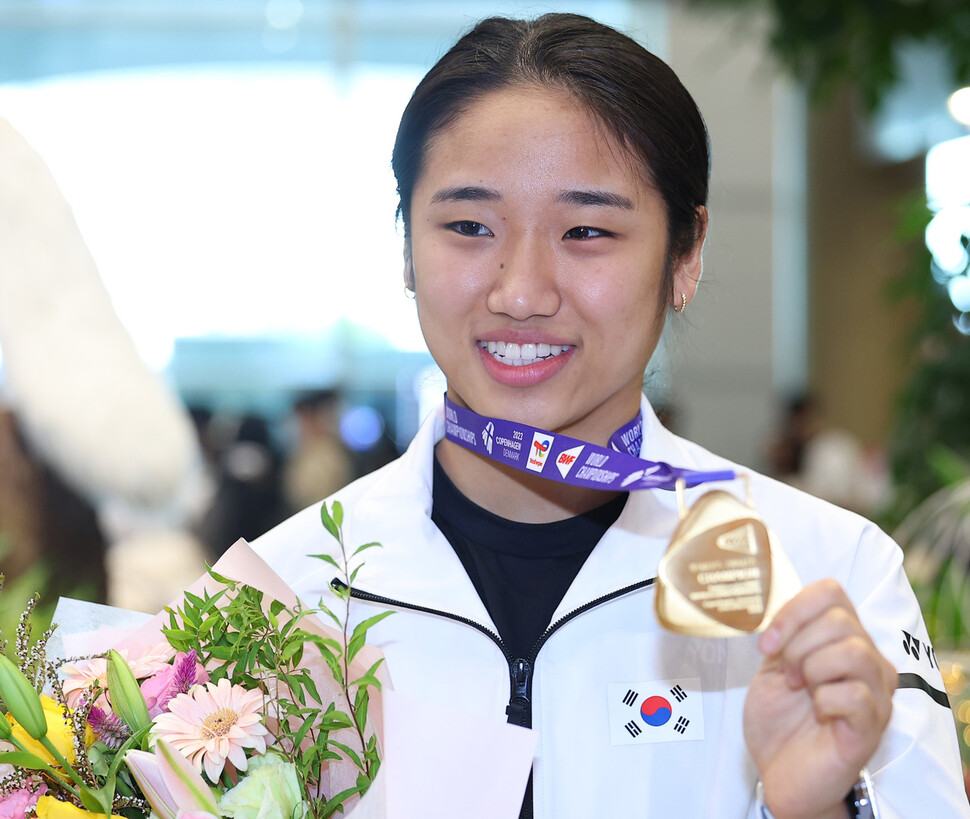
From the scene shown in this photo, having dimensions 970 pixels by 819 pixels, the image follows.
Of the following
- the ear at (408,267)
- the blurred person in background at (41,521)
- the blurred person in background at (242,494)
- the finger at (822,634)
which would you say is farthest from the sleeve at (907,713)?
the blurred person in background at (242,494)

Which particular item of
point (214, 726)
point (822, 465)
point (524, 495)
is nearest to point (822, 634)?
Answer: point (214, 726)

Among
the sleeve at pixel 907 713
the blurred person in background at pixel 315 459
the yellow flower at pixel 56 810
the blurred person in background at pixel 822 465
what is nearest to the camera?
the yellow flower at pixel 56 810

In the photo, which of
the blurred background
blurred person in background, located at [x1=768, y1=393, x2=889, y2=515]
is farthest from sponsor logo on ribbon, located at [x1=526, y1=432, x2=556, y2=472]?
blurred person in background, located at [x1=768, y1=393, x2=889, y2=515]

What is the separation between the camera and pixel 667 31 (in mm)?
8922

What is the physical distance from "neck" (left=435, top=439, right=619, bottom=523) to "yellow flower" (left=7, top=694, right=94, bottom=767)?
587 millimetres

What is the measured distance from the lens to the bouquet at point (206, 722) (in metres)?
0.81

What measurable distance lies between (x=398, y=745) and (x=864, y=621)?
523 millimetres

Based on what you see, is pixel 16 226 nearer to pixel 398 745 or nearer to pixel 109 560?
pixel 109 560

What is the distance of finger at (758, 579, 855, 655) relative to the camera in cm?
84

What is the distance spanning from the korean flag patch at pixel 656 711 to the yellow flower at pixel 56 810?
54 centimetres

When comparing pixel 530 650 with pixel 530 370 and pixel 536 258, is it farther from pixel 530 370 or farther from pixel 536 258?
pixel 536 258

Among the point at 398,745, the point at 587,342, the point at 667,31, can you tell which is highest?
the point at 667,31

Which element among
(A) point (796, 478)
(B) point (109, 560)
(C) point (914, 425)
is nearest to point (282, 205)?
(A) point (796, 478)

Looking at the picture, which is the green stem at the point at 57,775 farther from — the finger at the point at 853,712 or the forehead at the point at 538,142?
the forehead at the point at 538,142
